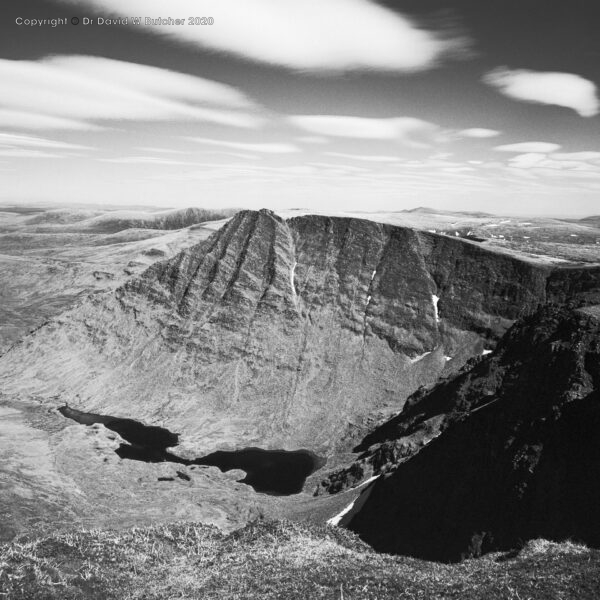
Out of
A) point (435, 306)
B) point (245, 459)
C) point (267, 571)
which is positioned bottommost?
point (245, 459)

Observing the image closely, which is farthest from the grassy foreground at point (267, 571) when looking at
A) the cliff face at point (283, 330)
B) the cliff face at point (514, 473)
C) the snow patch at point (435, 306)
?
the snow patch at point (435, 306)

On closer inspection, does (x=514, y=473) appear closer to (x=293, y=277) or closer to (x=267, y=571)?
(x=267, y=571)

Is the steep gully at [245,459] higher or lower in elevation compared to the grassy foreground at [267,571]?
lower

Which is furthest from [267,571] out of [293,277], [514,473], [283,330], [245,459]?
[293,277]

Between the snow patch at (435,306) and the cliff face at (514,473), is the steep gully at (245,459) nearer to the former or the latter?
the cliff face at (514,473)

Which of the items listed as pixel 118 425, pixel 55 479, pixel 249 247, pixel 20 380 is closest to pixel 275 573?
pixel 55 479

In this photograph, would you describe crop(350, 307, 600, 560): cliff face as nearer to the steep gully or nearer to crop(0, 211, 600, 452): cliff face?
the steep gully

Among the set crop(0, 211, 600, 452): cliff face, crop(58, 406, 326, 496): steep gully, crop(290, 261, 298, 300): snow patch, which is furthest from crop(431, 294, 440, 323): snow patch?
crop(58, 406, 326, 496): steep gully
